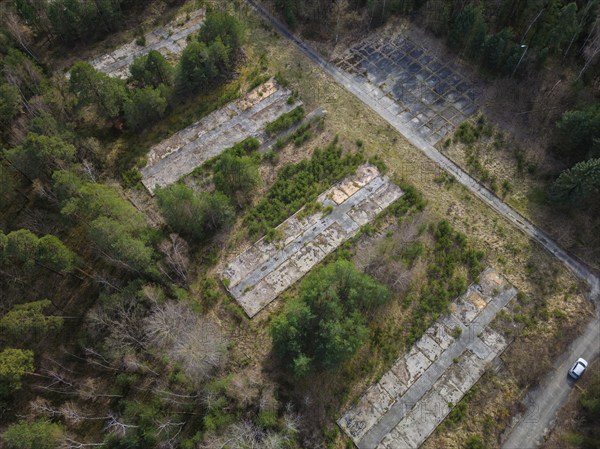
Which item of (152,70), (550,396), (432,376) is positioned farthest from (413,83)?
(550,396)

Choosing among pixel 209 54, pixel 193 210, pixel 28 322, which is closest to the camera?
pixel 28 322

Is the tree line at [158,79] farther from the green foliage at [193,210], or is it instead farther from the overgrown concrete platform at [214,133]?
the green foliage at [193,210]

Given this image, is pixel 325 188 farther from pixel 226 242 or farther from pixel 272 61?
pixel 272 61

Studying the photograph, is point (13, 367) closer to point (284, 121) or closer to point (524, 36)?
point (284, 121)

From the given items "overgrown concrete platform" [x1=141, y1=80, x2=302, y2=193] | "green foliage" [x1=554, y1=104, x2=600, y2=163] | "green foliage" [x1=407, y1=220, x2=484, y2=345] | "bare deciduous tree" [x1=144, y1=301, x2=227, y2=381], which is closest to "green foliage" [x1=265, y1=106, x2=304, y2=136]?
"overgrown concrete platform" [x1=141, y1=80, x2=302, y2=193]

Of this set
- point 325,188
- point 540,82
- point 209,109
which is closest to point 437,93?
point 540,82

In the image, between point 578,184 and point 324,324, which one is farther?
point 578,184
